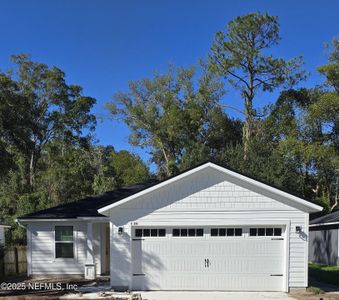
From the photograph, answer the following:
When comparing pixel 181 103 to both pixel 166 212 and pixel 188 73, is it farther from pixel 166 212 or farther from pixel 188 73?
pixel 166 212

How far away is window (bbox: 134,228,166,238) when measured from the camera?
Result: 15.2m

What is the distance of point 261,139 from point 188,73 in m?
10.6

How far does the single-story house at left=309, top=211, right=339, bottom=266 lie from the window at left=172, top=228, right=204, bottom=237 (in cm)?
951

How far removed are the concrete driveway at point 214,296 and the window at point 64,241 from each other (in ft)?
17.3

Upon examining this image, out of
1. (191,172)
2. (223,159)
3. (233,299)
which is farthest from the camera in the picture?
(223,159)

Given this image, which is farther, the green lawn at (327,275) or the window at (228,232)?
the green lawn at (327,275)

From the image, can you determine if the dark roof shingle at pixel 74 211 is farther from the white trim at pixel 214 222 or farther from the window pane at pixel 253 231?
the window pane at pixel 253 231

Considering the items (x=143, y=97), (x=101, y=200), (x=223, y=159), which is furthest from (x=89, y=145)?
(x=101, y=200)

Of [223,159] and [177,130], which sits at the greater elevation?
[177,130]

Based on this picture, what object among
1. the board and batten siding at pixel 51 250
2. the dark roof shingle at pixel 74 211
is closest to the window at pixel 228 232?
the dark roof shingle at pixel 74 211

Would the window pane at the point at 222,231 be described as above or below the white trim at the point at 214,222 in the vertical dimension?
below

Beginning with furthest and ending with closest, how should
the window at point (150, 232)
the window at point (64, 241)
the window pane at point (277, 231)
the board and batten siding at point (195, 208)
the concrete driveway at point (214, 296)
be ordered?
the window at point (64, 241) < the window at point (150, 232) < the window pane at point (277, 231) < the board and batten siding at point (195, 208) < the concrete driveway at point (214, 296)

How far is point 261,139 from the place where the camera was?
36719 millimetres

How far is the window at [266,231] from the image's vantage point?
15.1 metres
